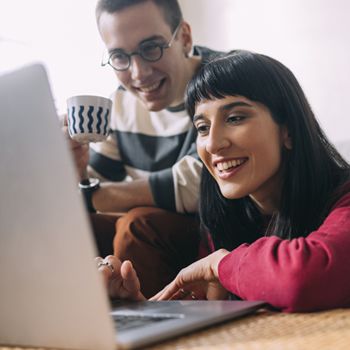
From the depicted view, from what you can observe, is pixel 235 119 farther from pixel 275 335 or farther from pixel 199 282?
pixel 275 335

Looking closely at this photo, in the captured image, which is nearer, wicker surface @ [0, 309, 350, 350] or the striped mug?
wicker surface @ [0, 309, 350, 350]

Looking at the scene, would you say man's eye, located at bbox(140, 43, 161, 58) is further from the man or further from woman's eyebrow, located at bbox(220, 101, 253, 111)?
woman's eyebrow, located at bbox(220, 101, 253, 111)

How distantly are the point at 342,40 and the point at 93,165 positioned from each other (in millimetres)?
1025

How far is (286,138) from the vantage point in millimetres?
1077

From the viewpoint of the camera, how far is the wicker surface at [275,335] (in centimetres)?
52

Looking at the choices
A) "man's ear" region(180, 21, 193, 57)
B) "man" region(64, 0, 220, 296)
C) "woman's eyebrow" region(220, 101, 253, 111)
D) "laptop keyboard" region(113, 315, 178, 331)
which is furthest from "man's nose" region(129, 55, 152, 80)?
"laptop keyboard" region(113, 315, 178, 331)

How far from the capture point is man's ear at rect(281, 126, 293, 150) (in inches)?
42.3

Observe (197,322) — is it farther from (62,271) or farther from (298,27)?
(298,27)

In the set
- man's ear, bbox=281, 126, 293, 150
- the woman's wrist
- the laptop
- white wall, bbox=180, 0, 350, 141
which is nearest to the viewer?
the laptop

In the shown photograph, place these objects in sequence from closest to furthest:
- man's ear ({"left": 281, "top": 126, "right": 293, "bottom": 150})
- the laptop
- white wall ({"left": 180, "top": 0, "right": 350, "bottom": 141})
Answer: the laptop
man's ear ({"left": 281, "top": 126, "right": 293, "bottom": 150})
white wall ({"left": 180, "top": 0, "right": 350, "bottom": 141})

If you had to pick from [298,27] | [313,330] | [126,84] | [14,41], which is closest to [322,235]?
[313,330]

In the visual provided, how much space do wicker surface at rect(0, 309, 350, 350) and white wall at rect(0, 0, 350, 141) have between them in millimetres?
1378

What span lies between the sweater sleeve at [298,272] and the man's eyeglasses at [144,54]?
0.96m

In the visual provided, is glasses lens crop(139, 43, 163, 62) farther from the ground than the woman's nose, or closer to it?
farther from the ground
